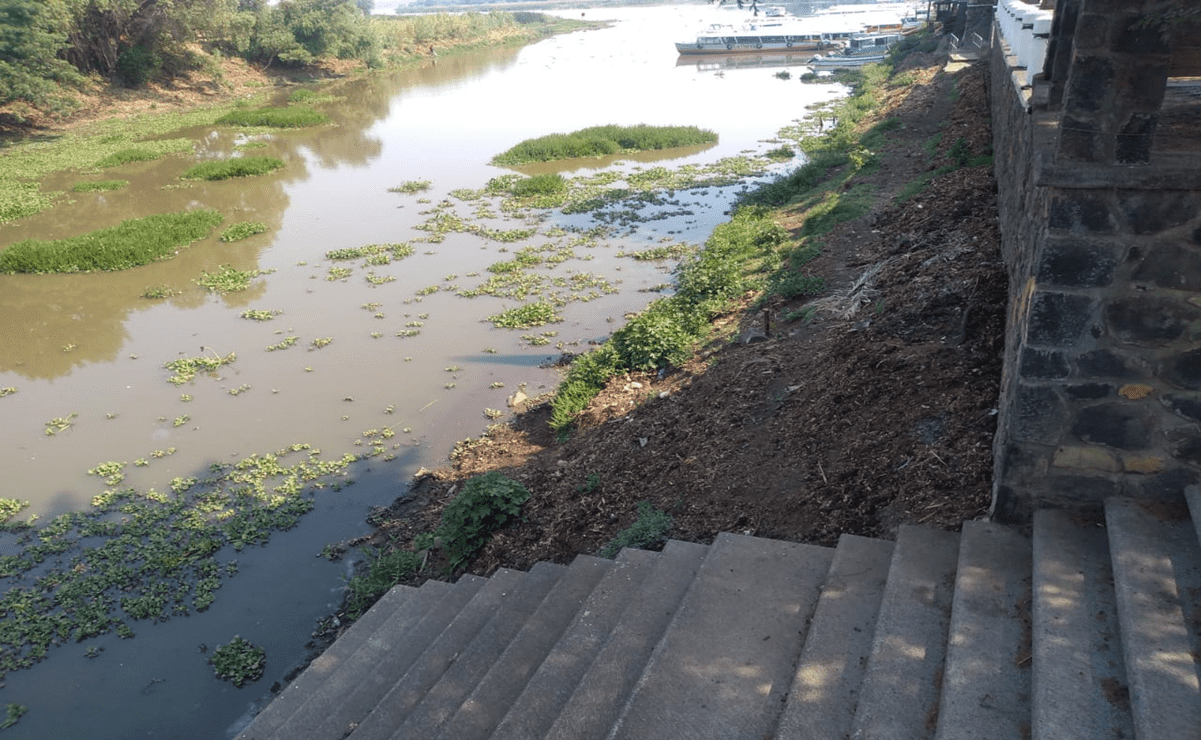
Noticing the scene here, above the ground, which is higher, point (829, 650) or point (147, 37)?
point (147, 37)

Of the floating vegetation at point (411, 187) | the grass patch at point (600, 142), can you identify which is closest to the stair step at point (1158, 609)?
the floating vegetation at point (411, 187)

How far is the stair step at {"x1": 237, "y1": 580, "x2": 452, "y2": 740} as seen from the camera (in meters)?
4.66

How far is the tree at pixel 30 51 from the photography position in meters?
26.0

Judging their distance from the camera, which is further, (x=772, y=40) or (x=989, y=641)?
(x=772, y=40)

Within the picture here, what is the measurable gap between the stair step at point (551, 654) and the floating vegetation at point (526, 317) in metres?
8.16

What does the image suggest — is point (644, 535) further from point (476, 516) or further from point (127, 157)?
point (127, 157)

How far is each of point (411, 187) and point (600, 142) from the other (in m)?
7.15

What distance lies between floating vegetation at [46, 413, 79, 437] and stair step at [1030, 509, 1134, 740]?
37.5 ft

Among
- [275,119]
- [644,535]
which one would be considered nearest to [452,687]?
[644,535]

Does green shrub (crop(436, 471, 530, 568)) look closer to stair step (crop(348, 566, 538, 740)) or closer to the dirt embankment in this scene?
the dirt embankment

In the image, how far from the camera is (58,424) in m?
10.5

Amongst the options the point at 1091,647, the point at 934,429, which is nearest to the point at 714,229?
the point at 934,429

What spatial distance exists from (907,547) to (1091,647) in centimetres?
110

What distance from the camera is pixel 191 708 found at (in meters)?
6.20
